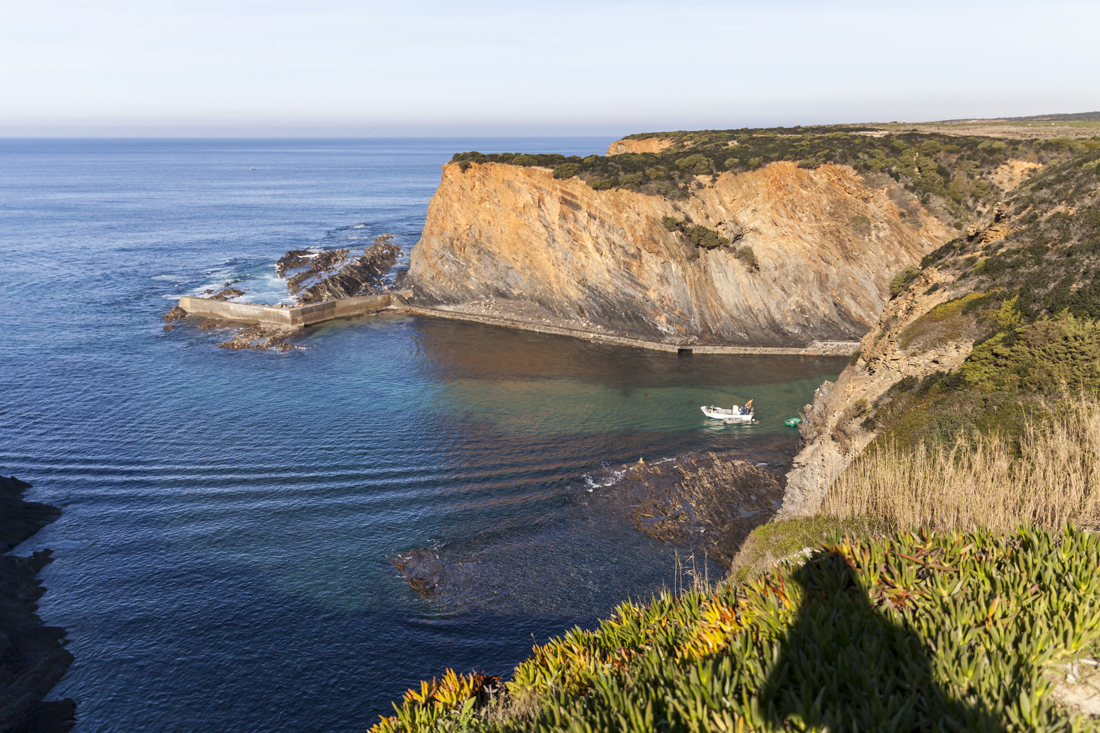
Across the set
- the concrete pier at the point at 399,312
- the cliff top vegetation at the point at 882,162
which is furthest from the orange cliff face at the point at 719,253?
the concrete pier at the point at 399,312

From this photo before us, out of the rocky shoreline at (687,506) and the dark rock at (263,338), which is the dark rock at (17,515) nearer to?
the rocky shoreline at (687,506)

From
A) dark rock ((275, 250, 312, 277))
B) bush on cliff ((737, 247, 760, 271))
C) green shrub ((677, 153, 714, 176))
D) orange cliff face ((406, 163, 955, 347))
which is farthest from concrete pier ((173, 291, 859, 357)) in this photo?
green shrub ((677, 153, 714, 176))

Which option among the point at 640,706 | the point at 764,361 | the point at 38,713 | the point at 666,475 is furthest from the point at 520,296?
the point at 640,706

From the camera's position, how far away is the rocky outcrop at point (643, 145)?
268ft

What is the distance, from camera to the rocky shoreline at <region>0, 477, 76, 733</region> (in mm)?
17750

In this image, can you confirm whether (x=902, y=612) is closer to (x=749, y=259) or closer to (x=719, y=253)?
(x=749, y=259)

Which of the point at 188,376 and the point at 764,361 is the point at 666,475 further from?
the point at 188,376

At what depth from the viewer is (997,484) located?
591 inches

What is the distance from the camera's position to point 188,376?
43.8 m

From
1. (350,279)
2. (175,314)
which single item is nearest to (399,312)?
(350,279)

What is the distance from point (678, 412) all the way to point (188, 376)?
111ft

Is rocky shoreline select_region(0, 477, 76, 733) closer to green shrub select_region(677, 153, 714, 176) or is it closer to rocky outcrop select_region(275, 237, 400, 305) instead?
rocky outcrop select_region(275, 237, 400, 305)

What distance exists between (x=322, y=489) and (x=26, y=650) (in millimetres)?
11676

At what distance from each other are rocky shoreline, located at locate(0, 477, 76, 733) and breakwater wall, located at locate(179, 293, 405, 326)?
3136 cm
